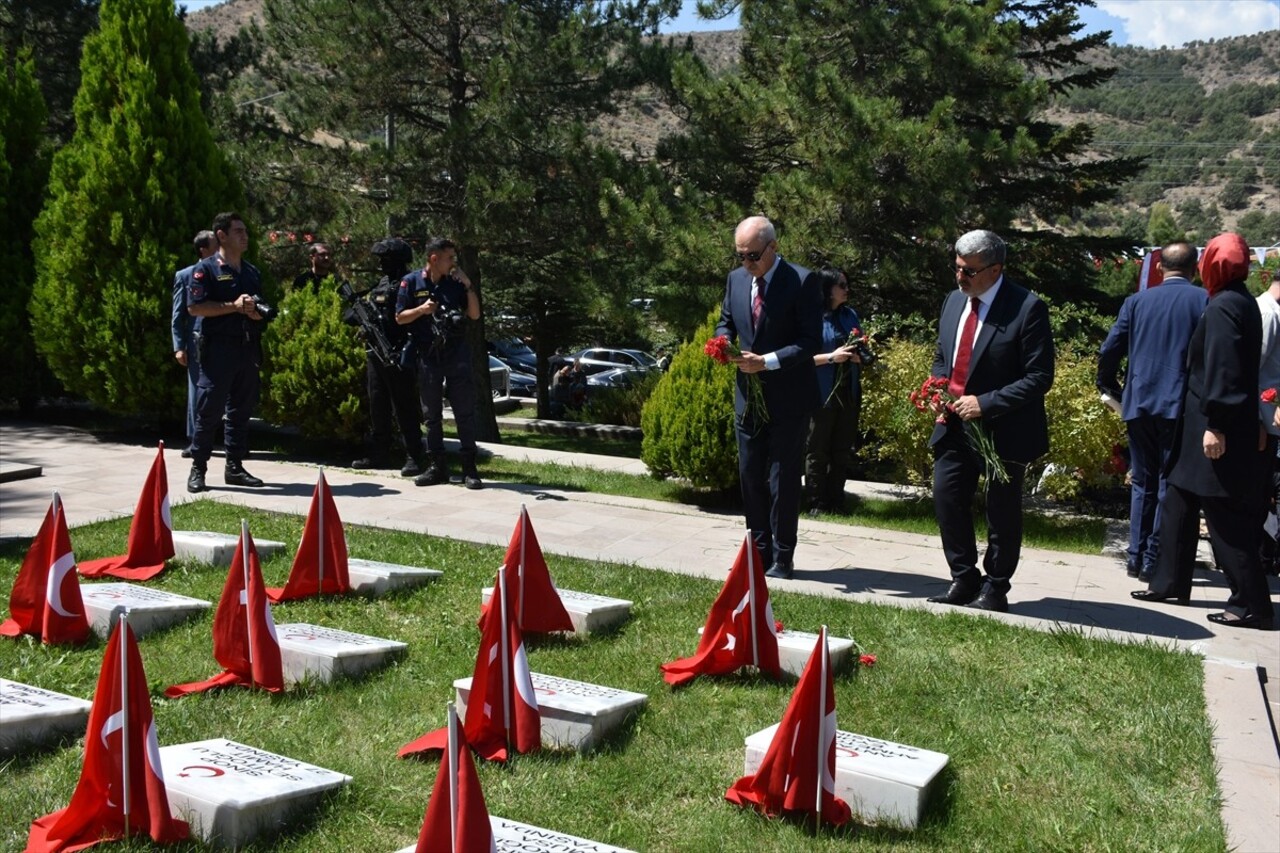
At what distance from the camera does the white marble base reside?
217 inches

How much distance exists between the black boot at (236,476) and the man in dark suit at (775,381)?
4.28m

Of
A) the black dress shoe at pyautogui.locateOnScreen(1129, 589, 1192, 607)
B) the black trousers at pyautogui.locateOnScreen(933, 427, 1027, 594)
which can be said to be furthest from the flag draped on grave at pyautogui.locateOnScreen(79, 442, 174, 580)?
the black dress shoe at pyautogui.locateOnScreen(1129, 589, 1192, 607)

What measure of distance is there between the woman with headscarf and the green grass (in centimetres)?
112

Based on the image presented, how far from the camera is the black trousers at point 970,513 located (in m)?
6.21

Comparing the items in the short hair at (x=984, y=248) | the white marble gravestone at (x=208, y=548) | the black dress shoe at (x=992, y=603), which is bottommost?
the black dress shoe at (x=992, y=603)

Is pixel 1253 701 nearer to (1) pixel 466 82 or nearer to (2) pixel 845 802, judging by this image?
(2) pixel 845 802

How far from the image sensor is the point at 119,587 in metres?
5.74

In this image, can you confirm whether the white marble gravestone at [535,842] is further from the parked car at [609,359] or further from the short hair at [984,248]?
the parked car at [609,359]

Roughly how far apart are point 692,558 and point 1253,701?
330cm

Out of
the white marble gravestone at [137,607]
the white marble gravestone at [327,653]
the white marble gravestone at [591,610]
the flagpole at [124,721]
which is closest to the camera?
the flagpole at [124,721]

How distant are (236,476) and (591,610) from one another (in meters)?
4.67

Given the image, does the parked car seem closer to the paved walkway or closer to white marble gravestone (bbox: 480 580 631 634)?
the paved walkway

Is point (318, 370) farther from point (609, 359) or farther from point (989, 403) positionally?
point (609, 359)

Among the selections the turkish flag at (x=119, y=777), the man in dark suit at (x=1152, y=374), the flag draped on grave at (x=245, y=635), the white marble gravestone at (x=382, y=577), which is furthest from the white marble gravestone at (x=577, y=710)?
the man in dark suit at (x=1152, y=374)
